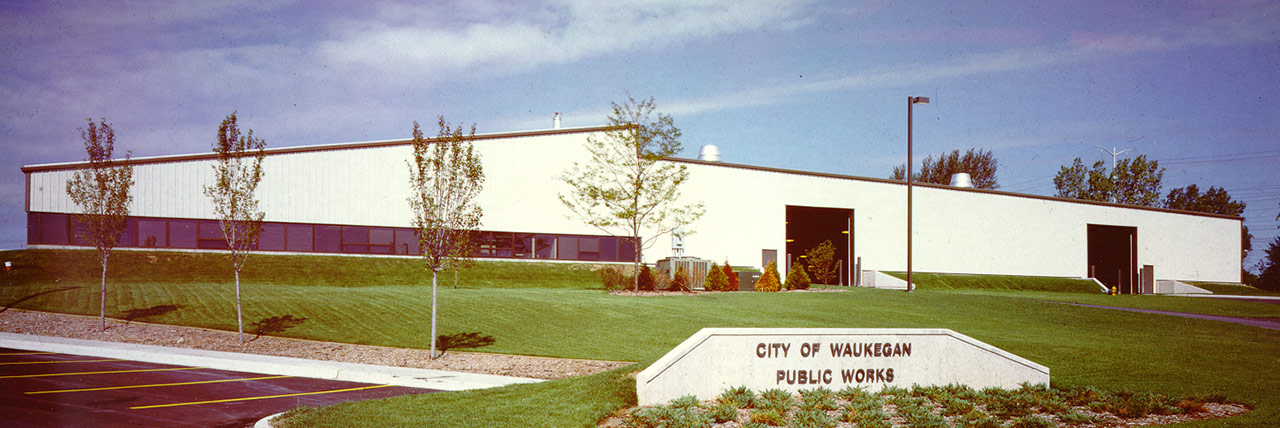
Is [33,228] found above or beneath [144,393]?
above

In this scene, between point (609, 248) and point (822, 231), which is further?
point (822, 231)

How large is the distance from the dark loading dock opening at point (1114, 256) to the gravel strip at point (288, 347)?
5170 cm

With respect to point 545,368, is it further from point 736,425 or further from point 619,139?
point 619,139

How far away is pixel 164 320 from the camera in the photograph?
23297 millimetres

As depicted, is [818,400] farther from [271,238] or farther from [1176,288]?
[1176,288]

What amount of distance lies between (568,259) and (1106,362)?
28601 millimetres

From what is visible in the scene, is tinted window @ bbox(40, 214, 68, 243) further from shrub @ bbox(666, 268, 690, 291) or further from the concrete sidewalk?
shrub @ bbox(666, 268, 690, 291)

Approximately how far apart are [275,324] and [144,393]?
30.3 feet

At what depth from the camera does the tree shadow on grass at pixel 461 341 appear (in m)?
19.5

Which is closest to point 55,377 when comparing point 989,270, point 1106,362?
point 1106,362

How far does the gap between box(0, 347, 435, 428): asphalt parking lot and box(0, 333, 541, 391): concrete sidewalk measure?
45cm

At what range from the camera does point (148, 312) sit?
79.7 feet

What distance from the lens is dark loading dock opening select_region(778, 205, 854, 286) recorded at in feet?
160

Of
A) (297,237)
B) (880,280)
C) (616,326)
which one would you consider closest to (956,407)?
(616,326)
